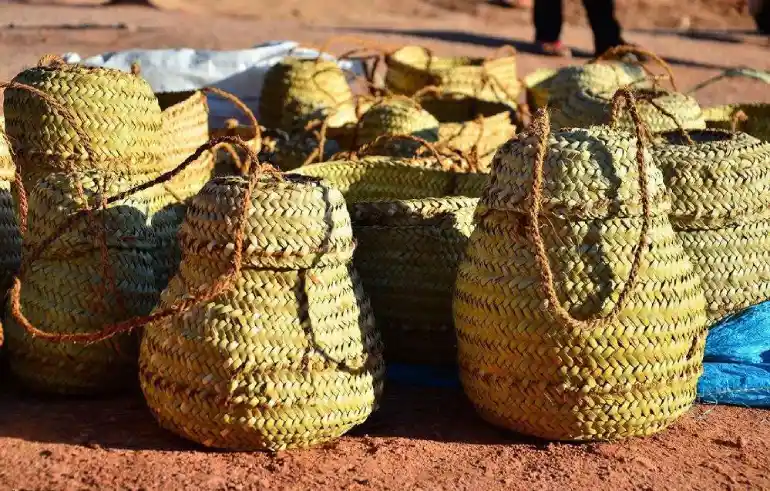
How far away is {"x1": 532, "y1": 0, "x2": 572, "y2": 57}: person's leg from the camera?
1154cm

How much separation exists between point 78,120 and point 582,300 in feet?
5.67

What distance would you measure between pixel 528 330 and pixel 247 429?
741mm

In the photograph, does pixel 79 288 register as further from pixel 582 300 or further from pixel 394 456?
pixel 582 300

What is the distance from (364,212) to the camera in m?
3.30

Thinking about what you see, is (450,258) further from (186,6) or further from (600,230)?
(186,6)

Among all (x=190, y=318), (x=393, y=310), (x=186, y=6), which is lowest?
(x=186, y=6)

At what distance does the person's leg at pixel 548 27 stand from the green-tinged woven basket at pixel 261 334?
9281 millimetres

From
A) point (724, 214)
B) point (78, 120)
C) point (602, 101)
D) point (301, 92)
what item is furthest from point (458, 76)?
point (78, 120)

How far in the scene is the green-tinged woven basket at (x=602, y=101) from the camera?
429 cm

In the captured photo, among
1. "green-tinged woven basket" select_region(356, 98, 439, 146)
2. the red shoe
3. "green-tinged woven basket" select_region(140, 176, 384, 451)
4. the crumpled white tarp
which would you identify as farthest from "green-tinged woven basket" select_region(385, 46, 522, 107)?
the red shoe

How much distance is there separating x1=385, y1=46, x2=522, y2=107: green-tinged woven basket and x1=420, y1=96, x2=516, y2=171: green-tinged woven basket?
0.29 ft

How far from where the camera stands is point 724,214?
11.0 ft

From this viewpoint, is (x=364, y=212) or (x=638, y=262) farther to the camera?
(x=364, y=212)

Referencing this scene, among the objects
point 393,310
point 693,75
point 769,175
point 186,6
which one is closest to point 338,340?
point 393,310
